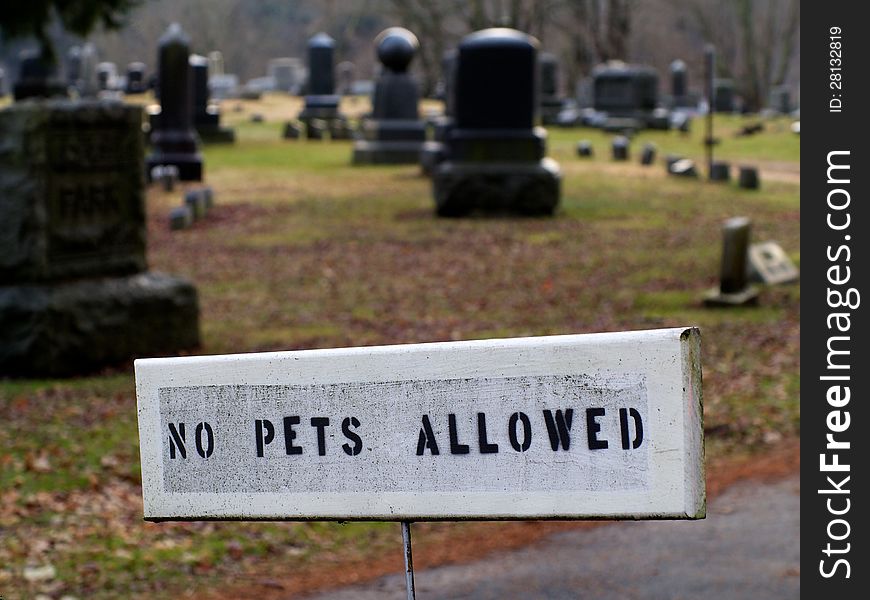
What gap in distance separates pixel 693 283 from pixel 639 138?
Answer: 73.2ft

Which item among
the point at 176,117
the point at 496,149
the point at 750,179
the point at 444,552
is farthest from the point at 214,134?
the point at 444,552

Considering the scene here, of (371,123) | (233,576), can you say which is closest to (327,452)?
(233,576)

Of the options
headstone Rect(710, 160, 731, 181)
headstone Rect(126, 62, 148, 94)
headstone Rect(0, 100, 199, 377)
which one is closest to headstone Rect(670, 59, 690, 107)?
headstone Rect(126, 62, 148, 94)

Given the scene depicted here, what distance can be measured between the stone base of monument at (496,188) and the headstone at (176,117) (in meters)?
6.72

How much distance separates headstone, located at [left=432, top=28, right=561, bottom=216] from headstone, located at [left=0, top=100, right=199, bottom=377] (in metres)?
9.08

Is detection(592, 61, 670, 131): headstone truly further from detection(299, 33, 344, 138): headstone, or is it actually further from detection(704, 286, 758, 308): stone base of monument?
detection(704, 286, 758, 308): stone base of monument

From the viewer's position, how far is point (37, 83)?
112ft

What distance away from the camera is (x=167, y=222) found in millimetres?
18734

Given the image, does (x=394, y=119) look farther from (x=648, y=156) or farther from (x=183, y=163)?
(x=183, y=163)

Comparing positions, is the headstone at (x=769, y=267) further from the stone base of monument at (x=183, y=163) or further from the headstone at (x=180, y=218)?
the stone base of monument at (x=183, y=163)

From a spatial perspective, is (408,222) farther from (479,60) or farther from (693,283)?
(693,283)

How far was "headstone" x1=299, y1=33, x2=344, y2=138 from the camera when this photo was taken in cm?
3781

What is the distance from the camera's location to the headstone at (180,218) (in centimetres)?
1800

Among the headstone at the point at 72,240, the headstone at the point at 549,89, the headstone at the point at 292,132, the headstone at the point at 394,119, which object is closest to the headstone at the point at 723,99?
the headstone at the point at 549,89
